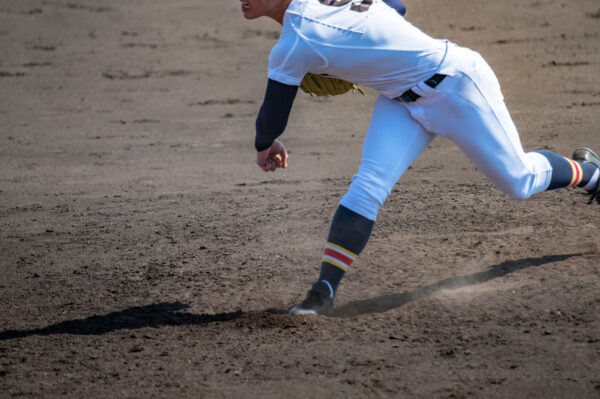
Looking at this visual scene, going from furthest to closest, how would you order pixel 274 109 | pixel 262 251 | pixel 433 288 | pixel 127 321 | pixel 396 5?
1. pixel 262 251
2. pixel 433 288
3. pixel 127 321
4. pixel 396 5
5. pixel 274 109

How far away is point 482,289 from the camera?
3.43 metres

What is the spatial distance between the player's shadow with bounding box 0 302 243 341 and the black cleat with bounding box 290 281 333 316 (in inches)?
14.0

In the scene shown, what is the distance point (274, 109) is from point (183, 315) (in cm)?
114

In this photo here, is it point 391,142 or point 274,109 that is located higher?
point 274,109

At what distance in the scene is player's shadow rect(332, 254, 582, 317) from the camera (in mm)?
3379

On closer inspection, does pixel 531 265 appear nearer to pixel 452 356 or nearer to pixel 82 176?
pixel 452 356

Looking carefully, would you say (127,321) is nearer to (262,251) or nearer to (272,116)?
(262,251)

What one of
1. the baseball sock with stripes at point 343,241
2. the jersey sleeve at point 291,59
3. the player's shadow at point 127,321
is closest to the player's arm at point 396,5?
the jersey sleeve at point 291,59

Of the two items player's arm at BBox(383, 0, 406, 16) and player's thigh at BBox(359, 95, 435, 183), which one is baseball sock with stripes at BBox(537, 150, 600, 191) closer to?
player's thigh at BBox(359, 95, 435, 183)

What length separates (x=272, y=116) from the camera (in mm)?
2939

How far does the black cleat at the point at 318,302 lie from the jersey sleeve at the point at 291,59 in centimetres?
90

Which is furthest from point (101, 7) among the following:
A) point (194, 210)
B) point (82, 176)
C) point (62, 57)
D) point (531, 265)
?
point (531, 265)

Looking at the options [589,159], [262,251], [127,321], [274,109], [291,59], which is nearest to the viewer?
[291,59]

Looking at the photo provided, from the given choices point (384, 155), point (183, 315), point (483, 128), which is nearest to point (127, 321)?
point (183, 315)
